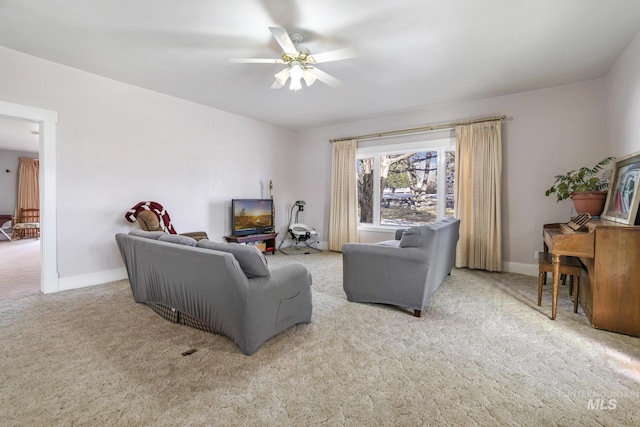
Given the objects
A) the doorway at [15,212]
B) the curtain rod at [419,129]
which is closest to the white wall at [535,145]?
the curtain rod at [419,129]

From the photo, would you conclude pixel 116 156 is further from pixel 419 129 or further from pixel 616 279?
pixel 616 279

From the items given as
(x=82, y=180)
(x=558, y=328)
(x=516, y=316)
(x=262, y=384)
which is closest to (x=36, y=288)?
(x=82, y=180)

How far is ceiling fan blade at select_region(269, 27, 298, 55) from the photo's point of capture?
2213mm

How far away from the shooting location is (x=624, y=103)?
2.93m

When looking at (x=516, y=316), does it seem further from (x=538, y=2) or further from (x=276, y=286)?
(x=538, y=2)

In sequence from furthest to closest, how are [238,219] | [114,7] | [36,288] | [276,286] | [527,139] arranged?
[238,219], [527,139], [36,288], [114,7], [276,286]

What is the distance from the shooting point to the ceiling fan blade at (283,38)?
2.21 metres

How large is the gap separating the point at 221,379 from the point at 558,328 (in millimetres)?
2747

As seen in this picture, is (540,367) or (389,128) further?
(389,128)

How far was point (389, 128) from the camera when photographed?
5.33m

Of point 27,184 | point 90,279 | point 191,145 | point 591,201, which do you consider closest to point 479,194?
point 591,201

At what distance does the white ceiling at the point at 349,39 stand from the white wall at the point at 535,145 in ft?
0.81

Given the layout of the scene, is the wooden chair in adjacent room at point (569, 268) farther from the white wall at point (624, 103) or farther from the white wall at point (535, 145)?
the white wall at point (535, 145)

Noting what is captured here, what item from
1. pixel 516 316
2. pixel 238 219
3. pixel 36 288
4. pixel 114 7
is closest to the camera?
pixel 114 7
